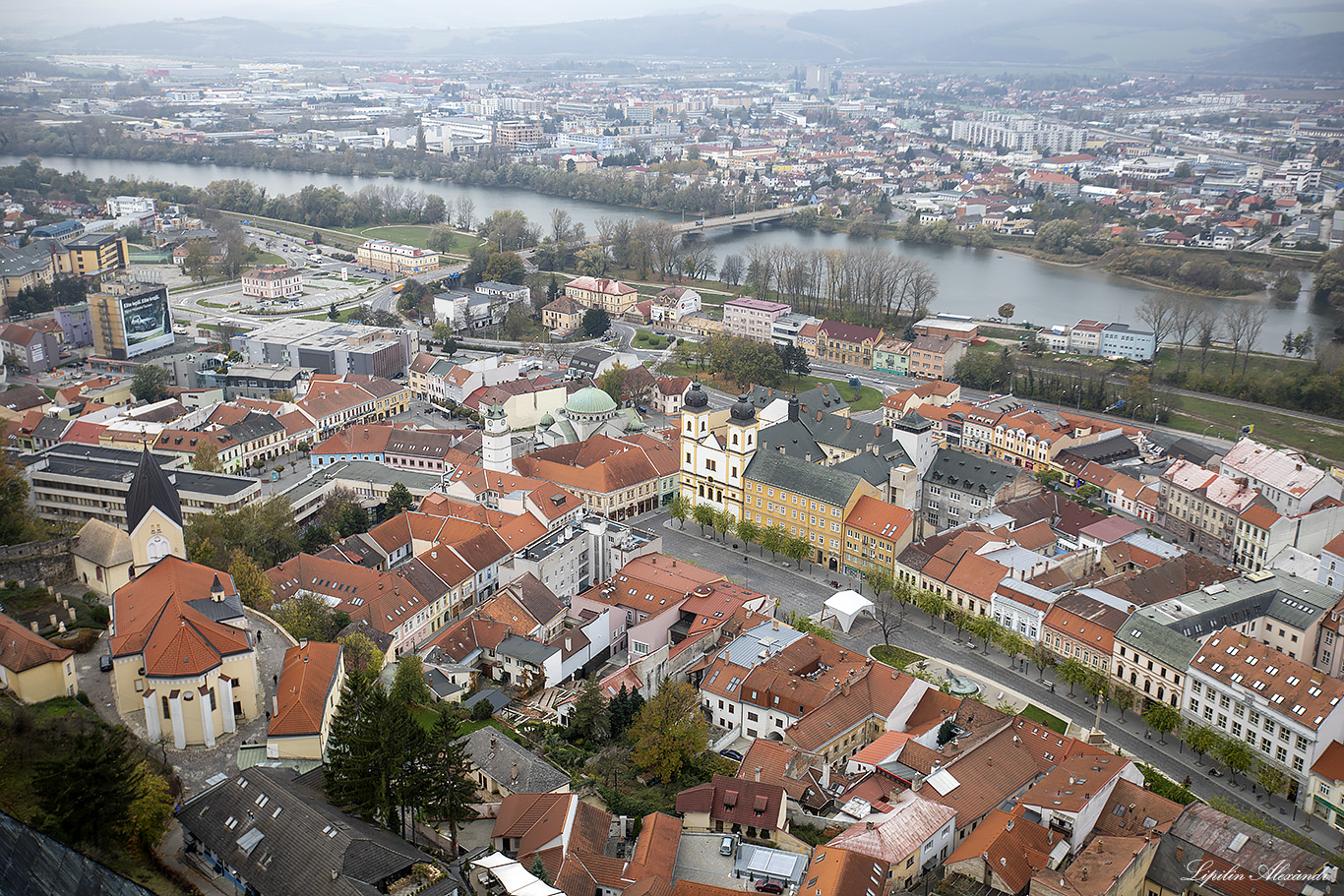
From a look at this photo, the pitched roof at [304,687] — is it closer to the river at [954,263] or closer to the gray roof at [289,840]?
the gray roof at [289,840]

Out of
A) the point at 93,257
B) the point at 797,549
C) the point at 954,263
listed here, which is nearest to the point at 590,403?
the point at 797,549

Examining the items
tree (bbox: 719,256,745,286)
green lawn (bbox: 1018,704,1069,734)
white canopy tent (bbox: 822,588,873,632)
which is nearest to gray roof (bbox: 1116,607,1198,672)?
green lawn (bbox: 1018,704,1069,734)

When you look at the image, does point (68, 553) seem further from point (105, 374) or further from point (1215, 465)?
point (1215, 465)

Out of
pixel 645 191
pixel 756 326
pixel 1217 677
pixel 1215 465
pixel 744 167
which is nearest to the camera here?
pixel 1217 677

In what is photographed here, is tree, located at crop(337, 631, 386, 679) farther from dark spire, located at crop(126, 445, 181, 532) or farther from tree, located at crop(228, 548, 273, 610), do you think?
dark spire, located at crop(126, 445, 181, 532)

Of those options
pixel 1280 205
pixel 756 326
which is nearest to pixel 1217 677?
pixel 756 326

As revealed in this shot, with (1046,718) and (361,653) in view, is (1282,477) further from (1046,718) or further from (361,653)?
(361,653)
